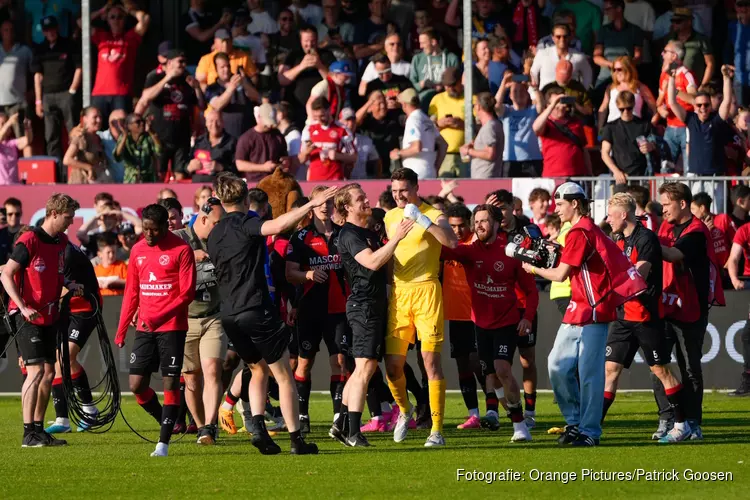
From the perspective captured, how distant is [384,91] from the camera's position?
67.5ft

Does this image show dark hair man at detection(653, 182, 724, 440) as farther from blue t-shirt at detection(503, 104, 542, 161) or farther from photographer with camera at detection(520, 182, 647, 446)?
blue t-shirt at detection(503, 104, 542, 161)

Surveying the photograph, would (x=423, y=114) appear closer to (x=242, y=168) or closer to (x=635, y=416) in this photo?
(x=242, y=168)

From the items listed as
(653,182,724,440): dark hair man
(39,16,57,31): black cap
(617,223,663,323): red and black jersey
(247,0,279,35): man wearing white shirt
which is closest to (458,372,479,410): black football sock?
(653,182,724,440): dark hair man

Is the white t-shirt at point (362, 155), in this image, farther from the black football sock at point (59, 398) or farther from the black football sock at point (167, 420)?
the black football sock at point (167, 420)

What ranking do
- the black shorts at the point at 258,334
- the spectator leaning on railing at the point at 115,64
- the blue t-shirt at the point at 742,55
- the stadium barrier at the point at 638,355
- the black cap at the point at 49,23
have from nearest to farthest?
the black shorts at the point at 258,334 → the stadium barrier at the point at 638,355 → the blue t-shirt at the point at 742,55 → the spectator leaning on railing at the point at 115,64 → the black cap at the point at 49,23

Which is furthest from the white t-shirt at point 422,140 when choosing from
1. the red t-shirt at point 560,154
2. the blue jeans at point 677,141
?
the blue jeans at point 677,141

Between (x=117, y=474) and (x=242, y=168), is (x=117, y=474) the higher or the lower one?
the lower one

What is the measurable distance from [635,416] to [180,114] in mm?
8681

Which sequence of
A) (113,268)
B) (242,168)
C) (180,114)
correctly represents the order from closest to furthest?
(113,268) → (242,168) → (180,114)

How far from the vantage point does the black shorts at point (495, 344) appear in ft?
41.1

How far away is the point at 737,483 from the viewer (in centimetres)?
944

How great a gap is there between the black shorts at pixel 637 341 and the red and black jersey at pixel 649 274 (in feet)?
0.25

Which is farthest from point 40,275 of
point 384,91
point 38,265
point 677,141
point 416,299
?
point 677,141

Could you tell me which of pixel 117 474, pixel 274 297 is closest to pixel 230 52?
pixel 274 297
